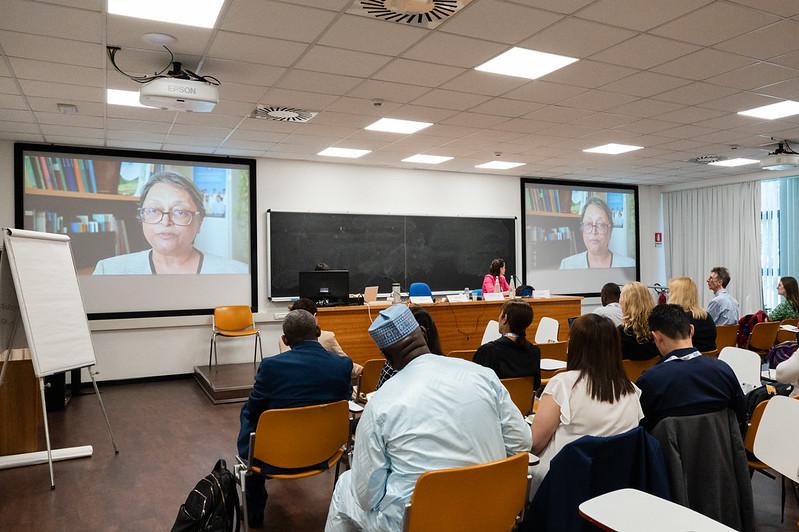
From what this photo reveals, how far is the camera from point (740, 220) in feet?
35.1

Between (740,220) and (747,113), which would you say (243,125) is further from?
(740,220)

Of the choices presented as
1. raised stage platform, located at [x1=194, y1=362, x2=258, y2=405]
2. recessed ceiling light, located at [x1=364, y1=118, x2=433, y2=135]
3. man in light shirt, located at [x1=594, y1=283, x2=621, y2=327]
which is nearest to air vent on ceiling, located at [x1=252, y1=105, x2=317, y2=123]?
A: recessed ceiling light, located at [x1=364, y1=118, x2=433, y2=135]

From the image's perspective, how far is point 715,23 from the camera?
373 cm

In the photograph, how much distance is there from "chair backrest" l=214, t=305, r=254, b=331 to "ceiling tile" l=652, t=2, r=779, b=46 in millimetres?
6005

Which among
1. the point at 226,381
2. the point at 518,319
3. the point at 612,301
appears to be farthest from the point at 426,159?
the point at 518,319

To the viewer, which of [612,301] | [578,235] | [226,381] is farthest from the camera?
[578,235]

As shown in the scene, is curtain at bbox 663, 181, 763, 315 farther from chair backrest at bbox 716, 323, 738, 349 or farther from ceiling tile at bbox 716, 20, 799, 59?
ceiling tile at bbox 716, 20, 799, 59

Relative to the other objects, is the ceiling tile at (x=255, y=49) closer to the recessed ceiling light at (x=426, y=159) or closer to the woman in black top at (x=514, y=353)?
the woman in black top at (x=514, y=353)

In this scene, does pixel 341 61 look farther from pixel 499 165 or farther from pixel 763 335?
pixel 763 335

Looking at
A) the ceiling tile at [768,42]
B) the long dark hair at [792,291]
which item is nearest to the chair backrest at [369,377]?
the ceiling tile at [768,42]

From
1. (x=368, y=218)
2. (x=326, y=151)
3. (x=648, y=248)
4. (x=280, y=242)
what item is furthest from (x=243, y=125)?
(x=648, y=248)

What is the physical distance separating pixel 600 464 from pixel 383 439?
2.62 ft

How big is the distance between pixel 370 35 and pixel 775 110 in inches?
183

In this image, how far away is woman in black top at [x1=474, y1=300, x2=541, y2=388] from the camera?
354cm
